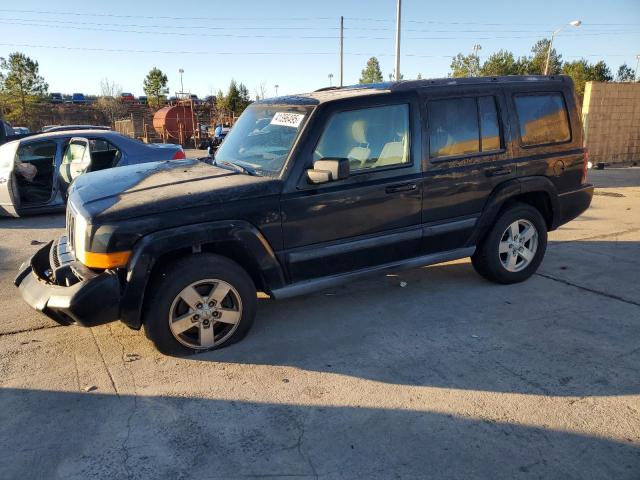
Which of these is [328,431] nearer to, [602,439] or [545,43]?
[602,439]

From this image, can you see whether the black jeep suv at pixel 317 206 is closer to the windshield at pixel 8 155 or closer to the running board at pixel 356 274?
the running board at pixel 356 274

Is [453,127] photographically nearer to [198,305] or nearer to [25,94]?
[198,305]

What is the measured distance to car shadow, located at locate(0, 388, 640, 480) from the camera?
2.49m

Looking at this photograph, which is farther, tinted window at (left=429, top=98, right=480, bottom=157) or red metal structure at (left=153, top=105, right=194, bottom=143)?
red metal structure at (left=153, top=105, right=194, bottom=143)

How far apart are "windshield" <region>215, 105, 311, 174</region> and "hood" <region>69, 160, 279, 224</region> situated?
203 millimetres

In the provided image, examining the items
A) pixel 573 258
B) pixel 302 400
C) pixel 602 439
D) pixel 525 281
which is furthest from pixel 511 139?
pixel 302 400

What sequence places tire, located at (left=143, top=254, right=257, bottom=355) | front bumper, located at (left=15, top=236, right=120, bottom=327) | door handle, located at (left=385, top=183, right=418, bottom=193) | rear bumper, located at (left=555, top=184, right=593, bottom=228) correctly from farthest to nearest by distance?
rear bumper, located at (left=555, top=184, right=593, bottom=228) < door handle, located at (left=385, top=183, right=418, bottom=193) < tire, located at (left=143, top=254, right=257, bottom=355) < front bumper, located at (left=15, top=236, right=120, bottom=327)

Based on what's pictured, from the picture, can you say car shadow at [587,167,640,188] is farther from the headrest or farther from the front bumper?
the front bumper

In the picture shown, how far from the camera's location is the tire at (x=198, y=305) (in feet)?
11.3

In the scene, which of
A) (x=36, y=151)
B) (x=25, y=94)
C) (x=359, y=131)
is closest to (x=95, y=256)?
(x=359, y=131)

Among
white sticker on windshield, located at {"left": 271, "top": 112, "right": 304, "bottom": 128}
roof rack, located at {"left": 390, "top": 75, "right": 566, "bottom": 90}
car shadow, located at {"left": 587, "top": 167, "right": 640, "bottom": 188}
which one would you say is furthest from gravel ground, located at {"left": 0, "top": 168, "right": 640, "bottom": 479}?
car shadow, located at {"left": 587, "top": 167, "right": 640, "bottom": 188}

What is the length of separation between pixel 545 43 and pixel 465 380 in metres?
73.9

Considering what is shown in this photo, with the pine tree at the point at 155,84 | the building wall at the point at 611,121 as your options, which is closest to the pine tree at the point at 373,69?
the pine tree at the point at 155,84

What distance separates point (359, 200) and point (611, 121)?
14.1 meters
